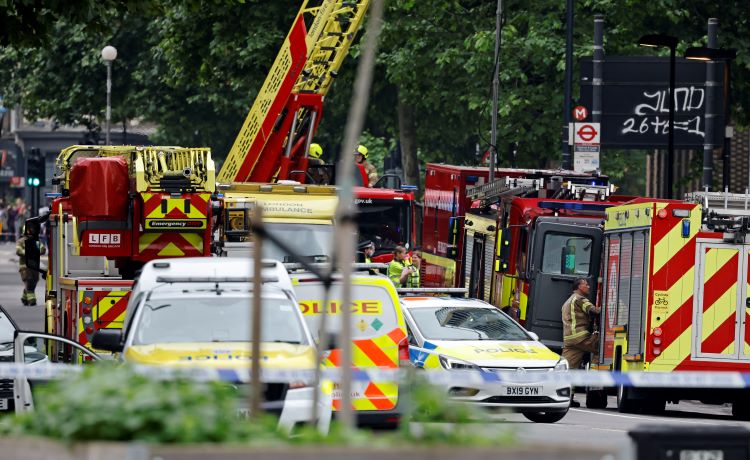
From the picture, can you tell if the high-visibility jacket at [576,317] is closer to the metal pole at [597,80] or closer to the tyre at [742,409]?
the tyre at [742,409]

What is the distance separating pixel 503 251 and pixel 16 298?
20067 mm

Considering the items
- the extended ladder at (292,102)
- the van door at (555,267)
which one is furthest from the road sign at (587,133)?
the van door at (555,267)

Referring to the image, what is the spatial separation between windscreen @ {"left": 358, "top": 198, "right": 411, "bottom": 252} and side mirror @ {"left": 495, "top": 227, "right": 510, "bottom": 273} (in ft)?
12.8

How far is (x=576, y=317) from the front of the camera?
915 inches

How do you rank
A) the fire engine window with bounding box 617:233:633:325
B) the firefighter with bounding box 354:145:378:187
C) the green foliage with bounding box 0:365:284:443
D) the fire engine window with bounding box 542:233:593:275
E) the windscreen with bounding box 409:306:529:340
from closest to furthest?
the green foliage with bounding box 0:365:284:443, the windscreen with bounding box 409:306:529:340, the fire engine window with bounding box 617:233:633:325, the fire engine window with bounding box 542:233:593:275, the firefighter with bounding box 354:145:378:187

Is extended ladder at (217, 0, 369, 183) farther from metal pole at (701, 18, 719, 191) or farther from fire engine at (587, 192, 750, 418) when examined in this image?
fire engine at (587, 192, 750, 418)

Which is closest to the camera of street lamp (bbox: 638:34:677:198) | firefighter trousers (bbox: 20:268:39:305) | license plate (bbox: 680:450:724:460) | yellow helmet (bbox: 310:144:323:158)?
license plate (bbox: 680:450:724:460)

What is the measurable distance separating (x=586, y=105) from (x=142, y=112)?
2314cm

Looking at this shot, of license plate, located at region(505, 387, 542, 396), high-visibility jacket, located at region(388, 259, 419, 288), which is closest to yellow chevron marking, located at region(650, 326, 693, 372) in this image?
license plate, located at region(505, 387, 542, 396)

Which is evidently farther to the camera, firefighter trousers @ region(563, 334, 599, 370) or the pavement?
the pavement

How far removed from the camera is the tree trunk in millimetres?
48781

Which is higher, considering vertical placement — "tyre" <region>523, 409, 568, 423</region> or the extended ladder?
the extended ladder

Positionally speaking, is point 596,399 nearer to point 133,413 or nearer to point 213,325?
point 213,325

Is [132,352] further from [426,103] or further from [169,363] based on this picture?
[426,103]
